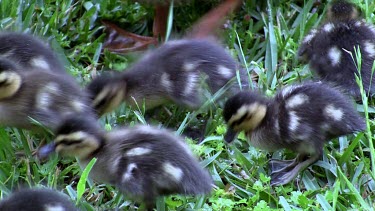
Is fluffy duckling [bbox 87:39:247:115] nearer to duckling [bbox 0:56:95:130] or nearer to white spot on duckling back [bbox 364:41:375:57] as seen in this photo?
duckling [bbox 0:56:95:130]

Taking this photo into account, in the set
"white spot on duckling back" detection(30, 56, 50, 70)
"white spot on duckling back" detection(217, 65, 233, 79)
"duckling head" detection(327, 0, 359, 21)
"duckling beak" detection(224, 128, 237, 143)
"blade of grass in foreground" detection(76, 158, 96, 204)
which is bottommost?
"duckling beak" detection(224, 128, 237, 143)

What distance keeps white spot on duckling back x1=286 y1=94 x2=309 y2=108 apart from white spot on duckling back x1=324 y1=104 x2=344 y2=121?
0.29 ft

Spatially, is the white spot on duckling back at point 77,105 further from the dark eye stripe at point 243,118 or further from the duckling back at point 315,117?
the duckling back at point 315,117

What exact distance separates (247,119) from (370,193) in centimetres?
55

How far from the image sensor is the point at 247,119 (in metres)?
3.32

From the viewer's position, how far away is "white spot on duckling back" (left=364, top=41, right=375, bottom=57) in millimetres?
3804

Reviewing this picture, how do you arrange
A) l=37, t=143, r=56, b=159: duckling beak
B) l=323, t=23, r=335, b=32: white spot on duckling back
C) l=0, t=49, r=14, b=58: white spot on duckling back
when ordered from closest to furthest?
l=37, t=143, r=56, b=159: duckling beak < l=0, t=49, r=14, b=58: white spot on duckling back < l=323, t=23, r=335, b=32: white spot on duckling back

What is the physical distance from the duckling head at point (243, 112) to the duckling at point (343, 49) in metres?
0.59

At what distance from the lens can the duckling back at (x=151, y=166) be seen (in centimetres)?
294

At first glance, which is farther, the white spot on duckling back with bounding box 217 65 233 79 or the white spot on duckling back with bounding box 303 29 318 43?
the white spot on duckling back with bounding box 303 29 318 43

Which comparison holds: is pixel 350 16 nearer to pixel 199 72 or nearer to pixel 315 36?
pixel 315 36

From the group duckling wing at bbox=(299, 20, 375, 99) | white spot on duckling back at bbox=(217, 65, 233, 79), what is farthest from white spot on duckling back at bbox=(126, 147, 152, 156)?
duckling wing at bbox=(299, 20, 375, 99)

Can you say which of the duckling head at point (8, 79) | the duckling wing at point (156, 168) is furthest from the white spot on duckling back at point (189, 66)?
the duckling head at point (8, 79)

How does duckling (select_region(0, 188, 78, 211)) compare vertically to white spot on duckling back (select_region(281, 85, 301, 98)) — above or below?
below
